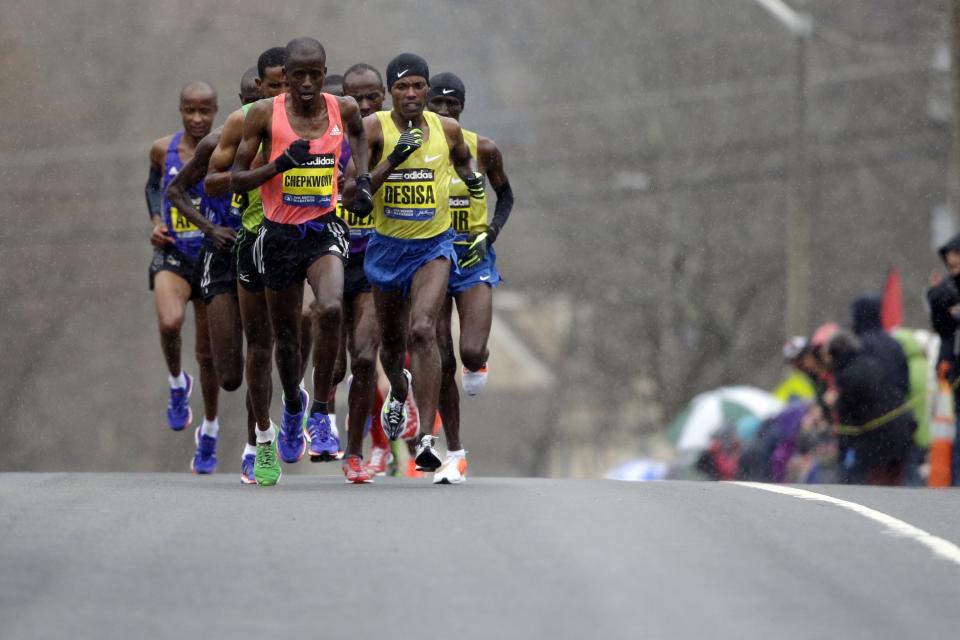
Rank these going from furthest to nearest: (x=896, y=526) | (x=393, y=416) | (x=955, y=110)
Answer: (x=955, y=110), (x=393, y=416), (x=896, y=526)

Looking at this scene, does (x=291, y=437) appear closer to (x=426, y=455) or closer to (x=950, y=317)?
(x=426, y=455)

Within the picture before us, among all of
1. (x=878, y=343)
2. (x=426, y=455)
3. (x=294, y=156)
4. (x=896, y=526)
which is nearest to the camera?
(x=896, y=526)

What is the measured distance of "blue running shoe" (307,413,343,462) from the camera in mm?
12539

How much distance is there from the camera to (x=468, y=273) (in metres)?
13.3

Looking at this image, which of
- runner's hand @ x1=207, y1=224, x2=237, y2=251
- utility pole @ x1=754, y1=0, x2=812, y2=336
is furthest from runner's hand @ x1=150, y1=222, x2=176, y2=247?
utility pole @ x1=754, y1=0, x2=812, y2=336

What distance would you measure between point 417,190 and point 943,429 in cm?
455

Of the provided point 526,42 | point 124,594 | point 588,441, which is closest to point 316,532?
point 124,594

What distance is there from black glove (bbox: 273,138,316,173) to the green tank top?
2.32 feet

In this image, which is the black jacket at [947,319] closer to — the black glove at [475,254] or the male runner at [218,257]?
the black glove at [475,254]

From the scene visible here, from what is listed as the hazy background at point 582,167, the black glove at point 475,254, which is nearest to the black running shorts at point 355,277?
the black glove at point 475,254

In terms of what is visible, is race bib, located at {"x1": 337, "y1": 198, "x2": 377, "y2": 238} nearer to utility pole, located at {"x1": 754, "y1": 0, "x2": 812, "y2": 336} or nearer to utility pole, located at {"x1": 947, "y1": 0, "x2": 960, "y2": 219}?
utility pole, located at {"x1": 947, "y1": 0, "x2": 960, "y2": 219}

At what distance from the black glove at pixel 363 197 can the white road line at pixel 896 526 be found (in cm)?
238

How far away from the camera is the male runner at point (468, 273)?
516 inches

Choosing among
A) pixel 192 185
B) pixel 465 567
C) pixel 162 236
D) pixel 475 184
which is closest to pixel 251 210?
pixel 192 185
